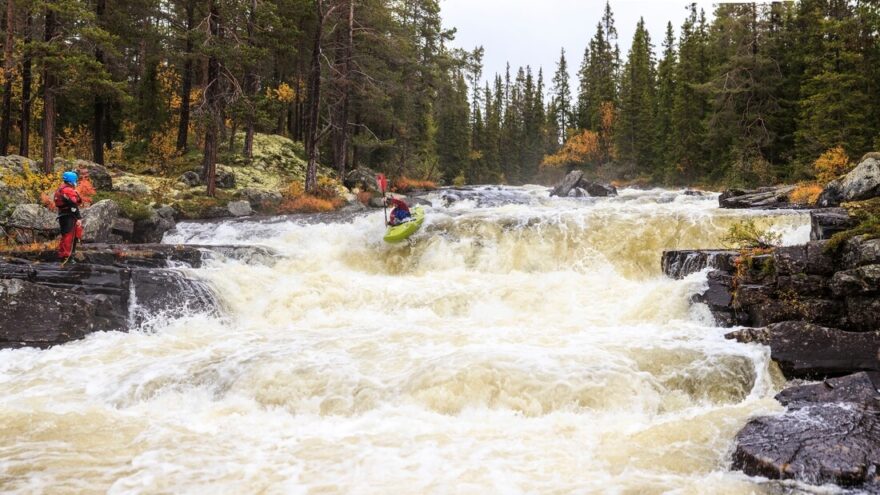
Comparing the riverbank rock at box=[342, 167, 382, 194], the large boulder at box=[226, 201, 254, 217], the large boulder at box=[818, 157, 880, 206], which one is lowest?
the large boulder at box=[226, 201, 254, 217]

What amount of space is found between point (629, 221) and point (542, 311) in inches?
200

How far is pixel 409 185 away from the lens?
33031mm

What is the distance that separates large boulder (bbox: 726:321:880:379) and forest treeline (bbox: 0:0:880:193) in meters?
19.3

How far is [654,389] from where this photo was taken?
263 inches

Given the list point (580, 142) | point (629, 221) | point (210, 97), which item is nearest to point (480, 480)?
point (629, 221)

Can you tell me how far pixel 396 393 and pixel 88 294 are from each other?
632 centimetres

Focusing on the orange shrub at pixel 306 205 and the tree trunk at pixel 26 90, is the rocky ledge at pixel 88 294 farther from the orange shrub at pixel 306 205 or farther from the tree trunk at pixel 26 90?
the tree trunk at pixel 26 90

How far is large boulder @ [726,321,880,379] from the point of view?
275 inches

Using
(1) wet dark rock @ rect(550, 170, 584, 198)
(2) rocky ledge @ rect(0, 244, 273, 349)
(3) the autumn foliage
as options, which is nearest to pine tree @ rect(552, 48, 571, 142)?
(3) the autumn foliage

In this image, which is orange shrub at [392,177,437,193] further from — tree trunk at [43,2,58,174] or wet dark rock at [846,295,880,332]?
wet dark rock at [846,295,880,332]

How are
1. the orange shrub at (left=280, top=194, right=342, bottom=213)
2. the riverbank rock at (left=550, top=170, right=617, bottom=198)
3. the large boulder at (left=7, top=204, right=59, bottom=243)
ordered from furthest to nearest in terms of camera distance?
the riverbank rock at (left=550, top=170, right=617, bottom=198), the orange shrub at (left=280, top=194, right=342, bottom=213), the large boulder at (left=7, top=204, right=59, bottom=243)

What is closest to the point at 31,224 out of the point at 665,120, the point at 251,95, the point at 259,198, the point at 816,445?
the point at 259,198

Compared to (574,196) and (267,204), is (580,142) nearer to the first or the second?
(574,196)

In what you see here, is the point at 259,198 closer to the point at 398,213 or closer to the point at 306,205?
the point at 306,205
